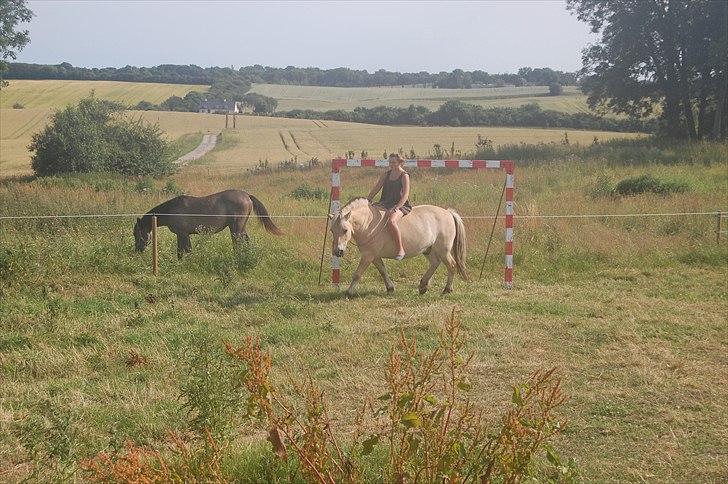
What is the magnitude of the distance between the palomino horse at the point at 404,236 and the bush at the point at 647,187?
9.33 metres

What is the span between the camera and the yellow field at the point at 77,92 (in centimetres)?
6875

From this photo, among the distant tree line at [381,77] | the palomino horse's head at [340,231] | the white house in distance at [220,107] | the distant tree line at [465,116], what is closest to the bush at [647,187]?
the palomino horse's head at [340,231]

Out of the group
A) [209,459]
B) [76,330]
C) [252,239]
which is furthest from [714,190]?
[209,459]

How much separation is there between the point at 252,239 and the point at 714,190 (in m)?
12.8

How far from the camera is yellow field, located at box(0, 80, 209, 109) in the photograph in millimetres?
68750

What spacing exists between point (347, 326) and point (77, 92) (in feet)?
240

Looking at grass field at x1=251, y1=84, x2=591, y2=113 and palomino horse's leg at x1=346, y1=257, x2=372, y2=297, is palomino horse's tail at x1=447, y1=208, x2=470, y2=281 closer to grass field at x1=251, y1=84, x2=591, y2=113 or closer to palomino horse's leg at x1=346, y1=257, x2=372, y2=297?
palomino horse's leg at x1=346, y1=257, x2=372, y2=297

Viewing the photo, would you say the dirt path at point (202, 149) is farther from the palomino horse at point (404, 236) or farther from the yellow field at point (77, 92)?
the palomino horse at point (404, 236)

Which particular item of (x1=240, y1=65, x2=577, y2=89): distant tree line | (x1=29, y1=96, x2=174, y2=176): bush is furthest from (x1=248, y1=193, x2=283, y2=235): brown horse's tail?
(x1=240, y1=65, x2=577, y2=89): distant tree line

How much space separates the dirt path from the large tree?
2275cm

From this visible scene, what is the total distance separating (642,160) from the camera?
2588 centimetres

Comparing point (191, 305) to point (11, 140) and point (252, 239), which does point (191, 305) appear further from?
point (11, 140)

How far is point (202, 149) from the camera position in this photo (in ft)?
163

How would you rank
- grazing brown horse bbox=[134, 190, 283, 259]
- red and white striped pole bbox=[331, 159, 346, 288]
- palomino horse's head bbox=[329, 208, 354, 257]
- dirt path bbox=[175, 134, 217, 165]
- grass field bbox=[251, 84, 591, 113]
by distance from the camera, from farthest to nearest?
grass field bbox=[251, 84, 591, 113] → dirt path bbox=[175, 134, 217, 165] → grazing brown horse bbox=[134, 190, 283, 259] → red and white striped pole bbox=[331, 159, 346, 288] → palomino horse's head bbox=[329, 208, 354, 257]
